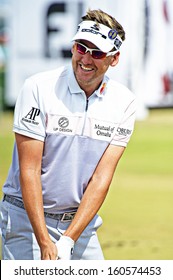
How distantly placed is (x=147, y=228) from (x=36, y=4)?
1462 centimetres

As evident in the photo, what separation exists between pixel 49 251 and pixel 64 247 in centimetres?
7

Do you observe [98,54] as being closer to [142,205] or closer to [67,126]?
[67,126]

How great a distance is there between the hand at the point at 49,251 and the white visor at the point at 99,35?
860 millimetres

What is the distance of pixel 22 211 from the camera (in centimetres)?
375

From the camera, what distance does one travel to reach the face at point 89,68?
3555mm

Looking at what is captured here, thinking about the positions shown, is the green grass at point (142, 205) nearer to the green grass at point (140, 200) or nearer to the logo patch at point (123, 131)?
the green grass at point (140, 200)

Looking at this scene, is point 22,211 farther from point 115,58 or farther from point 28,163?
point 115,58

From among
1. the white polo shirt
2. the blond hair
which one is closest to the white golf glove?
the white polo shirt

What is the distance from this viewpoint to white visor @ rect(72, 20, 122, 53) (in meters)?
3.54

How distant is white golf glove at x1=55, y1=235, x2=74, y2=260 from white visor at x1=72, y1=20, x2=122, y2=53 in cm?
83

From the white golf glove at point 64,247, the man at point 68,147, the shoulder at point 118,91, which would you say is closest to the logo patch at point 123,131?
the man at point 68,147

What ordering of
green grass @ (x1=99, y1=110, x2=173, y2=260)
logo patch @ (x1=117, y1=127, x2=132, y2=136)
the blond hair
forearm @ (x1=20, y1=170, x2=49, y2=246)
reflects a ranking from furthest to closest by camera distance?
green grass @ (x1=99, y1=110, x2=173, y2=260)
logo patch @ (x1=117, y1=127, x2=132, y2=136)
the blond hair
forearm @ (x1=20, y1=170, x2=49, y2=246)

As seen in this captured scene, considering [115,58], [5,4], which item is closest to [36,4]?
→ [5,4]

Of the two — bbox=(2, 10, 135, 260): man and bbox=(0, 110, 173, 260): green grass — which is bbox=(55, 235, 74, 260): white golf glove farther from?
bbox=(0, 110, 173, 260): green grass
